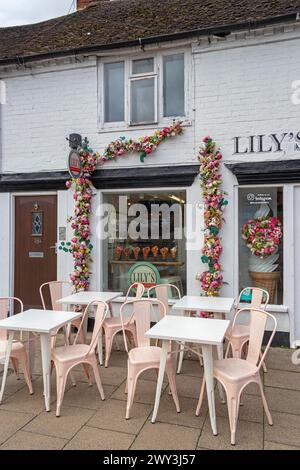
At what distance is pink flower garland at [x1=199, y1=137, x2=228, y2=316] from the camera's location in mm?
5594

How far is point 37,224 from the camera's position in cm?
669

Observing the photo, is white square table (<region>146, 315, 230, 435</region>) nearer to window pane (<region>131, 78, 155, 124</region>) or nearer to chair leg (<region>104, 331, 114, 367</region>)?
chair leg (<region>104, 331, 114, 367</region>)

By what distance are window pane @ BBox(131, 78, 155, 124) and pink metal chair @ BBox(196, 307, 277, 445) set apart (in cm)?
389

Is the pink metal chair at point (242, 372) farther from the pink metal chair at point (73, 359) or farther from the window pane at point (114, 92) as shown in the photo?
the window pane at point (114, 92)

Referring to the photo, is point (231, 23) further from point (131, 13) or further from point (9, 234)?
point (9, 234)

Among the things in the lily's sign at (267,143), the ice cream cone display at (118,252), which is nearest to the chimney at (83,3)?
the lily's sign at (267,143)

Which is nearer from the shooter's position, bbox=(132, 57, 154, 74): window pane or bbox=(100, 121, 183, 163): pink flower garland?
bbox=(100, 121, 183, 163): pink flower garland

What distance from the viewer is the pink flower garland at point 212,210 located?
5.59 m

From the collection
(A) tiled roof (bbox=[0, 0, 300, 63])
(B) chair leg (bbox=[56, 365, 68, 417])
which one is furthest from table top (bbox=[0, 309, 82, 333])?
(A) tiled roof (bbox=[0, 0, 300, 63])

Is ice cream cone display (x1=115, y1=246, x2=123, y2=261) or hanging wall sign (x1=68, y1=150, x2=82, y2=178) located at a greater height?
hanging wall sign (x1=68, y1=150, x2=82, y2=178)

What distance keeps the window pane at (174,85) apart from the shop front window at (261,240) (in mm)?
1682

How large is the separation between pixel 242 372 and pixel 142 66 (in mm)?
4988

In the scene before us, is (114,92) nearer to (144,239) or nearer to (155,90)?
(155,90)

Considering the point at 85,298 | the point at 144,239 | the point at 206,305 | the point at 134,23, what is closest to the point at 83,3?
the point at 134,23
